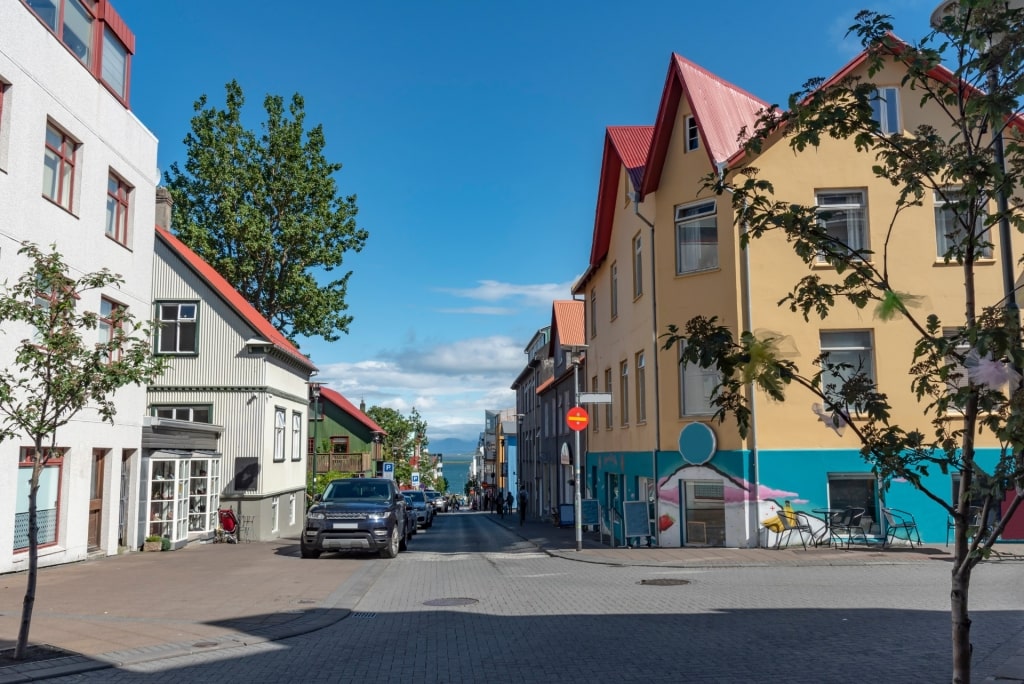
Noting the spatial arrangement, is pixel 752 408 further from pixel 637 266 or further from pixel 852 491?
pixel 637 266

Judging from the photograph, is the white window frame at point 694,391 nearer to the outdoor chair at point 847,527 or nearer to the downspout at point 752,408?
the downspout at point 752,408

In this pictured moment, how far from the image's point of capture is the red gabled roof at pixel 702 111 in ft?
68.1

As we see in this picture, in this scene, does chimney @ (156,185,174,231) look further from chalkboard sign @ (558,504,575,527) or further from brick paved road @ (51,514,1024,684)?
brick paved road @ (51,514,1024,684)

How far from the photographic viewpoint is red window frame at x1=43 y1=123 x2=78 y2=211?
55.9ft

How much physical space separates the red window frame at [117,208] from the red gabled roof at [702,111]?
12.5 m

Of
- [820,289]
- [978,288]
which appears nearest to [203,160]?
[978,288]

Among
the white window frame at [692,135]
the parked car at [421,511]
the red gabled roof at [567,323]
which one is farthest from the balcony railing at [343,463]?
the white window frame at [692,135]

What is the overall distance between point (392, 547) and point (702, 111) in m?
12.5

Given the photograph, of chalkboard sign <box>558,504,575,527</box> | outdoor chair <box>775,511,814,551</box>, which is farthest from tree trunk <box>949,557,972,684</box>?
chalkboard sign <box>558,504,575,527</box>

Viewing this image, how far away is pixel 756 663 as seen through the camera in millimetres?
8016

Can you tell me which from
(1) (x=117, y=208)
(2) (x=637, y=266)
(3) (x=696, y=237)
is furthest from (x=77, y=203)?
(2) (x=637, y=266)

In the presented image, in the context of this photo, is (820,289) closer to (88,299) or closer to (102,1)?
(88,299)

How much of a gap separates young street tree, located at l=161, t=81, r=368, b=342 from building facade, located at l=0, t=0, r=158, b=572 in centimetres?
1801

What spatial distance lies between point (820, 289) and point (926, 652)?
4.96 meters
